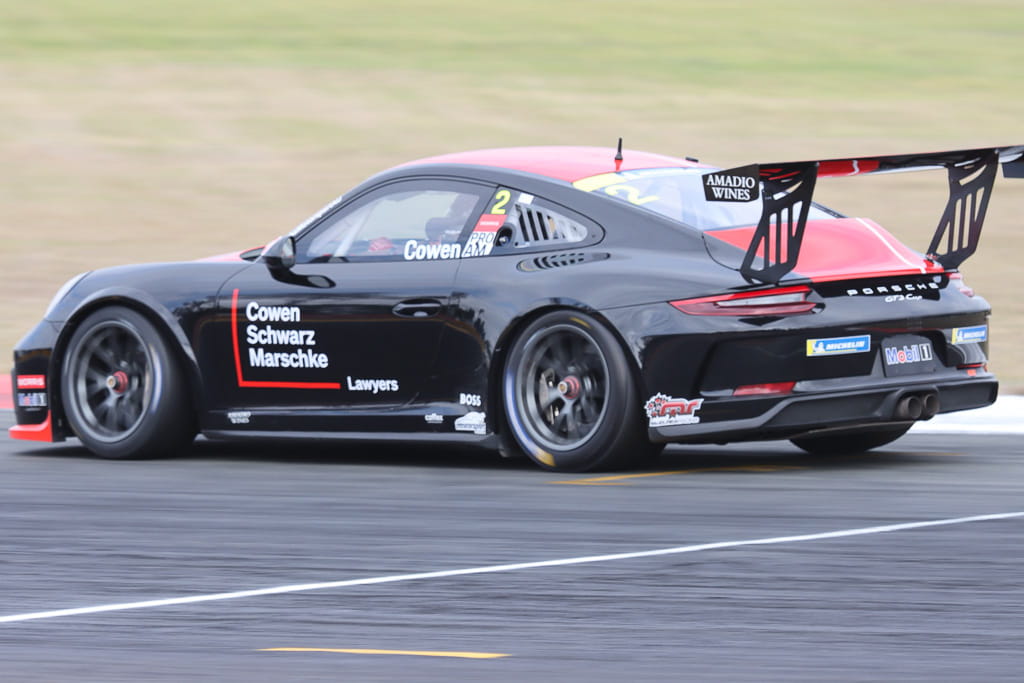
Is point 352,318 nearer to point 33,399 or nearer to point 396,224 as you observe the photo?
point 396,224

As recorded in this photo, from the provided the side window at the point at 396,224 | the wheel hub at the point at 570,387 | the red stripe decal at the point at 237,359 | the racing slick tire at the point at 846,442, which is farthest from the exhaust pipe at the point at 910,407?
the red stripe decal at the point at 237,359

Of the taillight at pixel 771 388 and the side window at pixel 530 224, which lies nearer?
the taillight at pixel 771 388

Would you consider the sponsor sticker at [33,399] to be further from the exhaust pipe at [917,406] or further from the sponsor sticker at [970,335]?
the sponsor sticker at [970,335]

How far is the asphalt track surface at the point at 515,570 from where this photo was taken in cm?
482

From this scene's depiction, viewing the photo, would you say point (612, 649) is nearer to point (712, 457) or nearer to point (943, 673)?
point (943, 673)

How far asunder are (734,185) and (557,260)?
93 centimetres

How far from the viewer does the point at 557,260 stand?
8.21 metres

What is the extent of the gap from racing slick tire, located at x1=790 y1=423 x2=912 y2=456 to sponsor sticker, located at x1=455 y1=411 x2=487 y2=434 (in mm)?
1677

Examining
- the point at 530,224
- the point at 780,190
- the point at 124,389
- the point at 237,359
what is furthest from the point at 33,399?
the point at 780,190

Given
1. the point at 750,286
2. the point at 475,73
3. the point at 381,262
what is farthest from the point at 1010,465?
the point at 475,73

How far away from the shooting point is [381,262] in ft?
28.6

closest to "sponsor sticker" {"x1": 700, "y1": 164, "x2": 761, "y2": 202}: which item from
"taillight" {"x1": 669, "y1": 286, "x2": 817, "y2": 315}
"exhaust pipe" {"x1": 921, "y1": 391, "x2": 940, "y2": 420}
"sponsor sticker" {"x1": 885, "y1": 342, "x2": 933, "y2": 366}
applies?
"taillight" {"x1": 669, "y1": 286, "x2": 817, "y2": 315}

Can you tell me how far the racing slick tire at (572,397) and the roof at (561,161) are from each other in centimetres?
84

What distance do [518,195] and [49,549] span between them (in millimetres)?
2862
